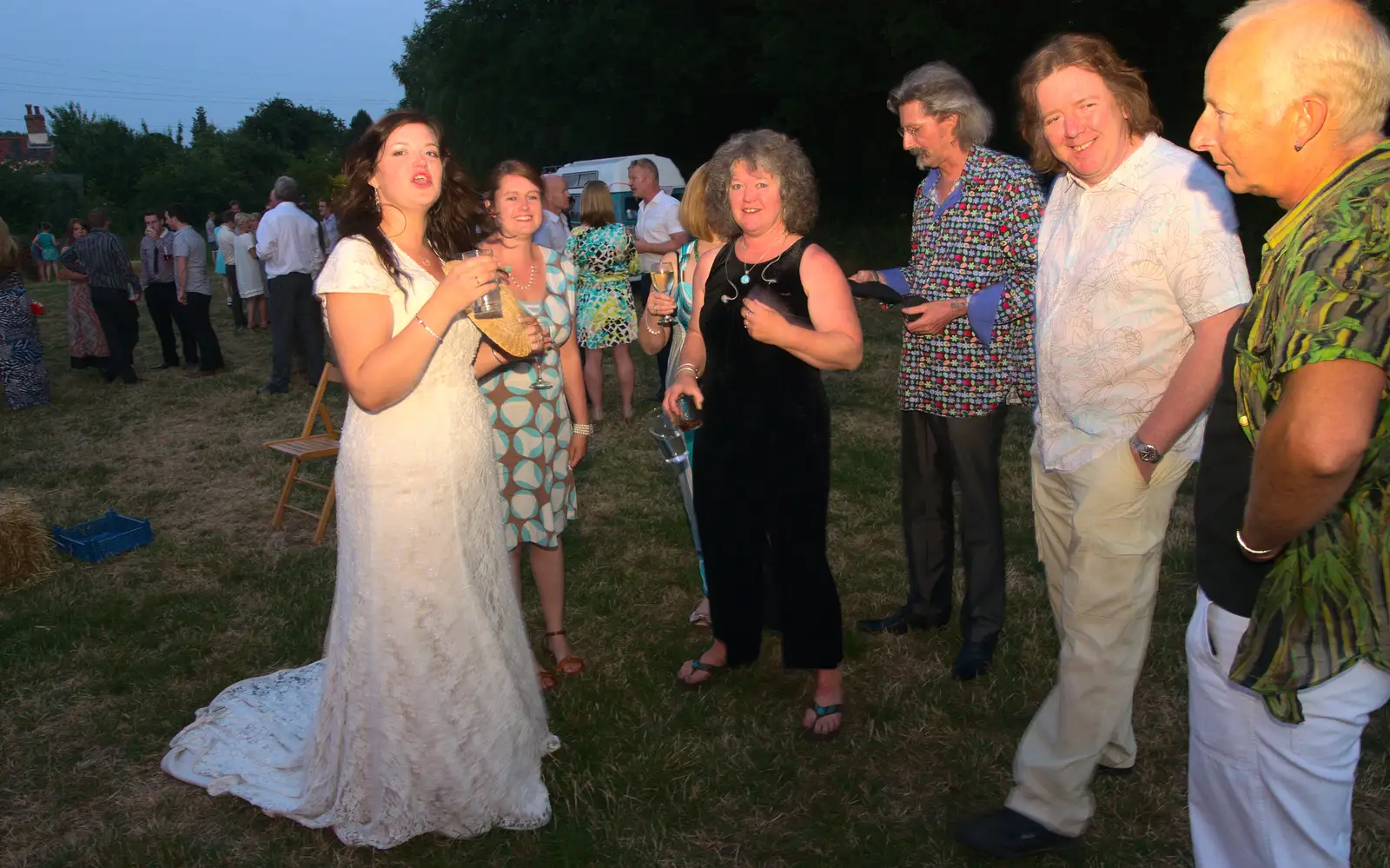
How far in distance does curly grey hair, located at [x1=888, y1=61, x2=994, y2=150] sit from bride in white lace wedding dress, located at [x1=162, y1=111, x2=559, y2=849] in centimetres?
170

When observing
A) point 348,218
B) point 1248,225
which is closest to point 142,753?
point 348,218

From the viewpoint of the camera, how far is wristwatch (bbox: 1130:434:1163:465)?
94.3 inches

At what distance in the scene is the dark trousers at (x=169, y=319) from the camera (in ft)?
38.3

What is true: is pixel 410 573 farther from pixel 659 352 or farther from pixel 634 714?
pixel 659 352

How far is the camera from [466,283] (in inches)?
99.7

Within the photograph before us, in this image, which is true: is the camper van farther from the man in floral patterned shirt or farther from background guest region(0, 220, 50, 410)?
the man in floral patterned shirt

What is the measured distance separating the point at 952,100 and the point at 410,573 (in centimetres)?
249

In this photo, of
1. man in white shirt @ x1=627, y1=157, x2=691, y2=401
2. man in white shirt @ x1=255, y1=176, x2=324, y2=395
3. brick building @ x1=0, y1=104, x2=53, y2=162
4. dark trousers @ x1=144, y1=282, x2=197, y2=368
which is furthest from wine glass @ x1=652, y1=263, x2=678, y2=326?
brick building @ x1=0, y1=104, x2=53, y2=162

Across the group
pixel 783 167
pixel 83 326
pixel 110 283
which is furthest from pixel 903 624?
pixel 83 326

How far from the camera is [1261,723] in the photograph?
5.45 feet

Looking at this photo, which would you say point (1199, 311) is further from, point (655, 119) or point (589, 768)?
point (655, 119)

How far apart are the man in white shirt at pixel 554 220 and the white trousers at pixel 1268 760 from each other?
23.8 ft

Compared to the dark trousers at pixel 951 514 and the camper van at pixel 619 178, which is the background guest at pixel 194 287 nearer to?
the camper van at pixel 619 178

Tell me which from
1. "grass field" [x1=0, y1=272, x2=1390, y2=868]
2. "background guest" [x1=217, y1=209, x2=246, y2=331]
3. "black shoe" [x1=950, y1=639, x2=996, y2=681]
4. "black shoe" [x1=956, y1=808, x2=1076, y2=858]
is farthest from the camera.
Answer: "background guest" [x1=217, y1=209, x2=246, y2=331]
